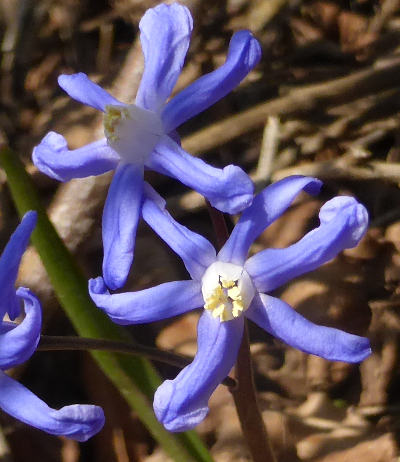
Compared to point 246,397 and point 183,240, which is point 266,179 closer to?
point 246,397

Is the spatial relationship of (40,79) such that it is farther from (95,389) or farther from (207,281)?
(207,281)

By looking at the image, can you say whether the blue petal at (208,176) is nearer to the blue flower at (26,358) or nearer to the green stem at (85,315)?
the blue flower at (26,358)

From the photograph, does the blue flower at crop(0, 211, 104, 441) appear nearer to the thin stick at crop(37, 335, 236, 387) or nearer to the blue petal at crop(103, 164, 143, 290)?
the thin stick at crop(37, 335, 236, 387)

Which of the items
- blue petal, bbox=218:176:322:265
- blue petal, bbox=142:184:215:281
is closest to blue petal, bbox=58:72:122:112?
blue petal, bbox=142:184:215:281

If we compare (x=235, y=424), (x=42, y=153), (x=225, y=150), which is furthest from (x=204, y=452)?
(x=225, y=150)

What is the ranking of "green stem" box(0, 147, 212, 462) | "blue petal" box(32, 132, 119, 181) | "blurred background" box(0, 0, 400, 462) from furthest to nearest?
"blurred background" box(0, 0, 400, 462), "green stem" box(0, 147, 212, 462), "blue petal" box(32, 132, 119, 181)

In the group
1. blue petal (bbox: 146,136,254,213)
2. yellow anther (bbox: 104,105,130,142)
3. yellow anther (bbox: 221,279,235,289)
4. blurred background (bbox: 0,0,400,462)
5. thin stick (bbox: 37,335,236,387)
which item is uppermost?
yellow anther (bbox: 104,105,130,142)
